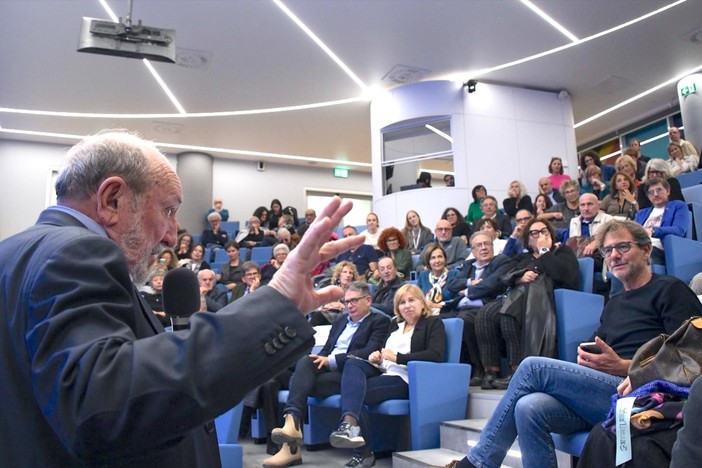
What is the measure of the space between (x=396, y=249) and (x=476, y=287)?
203 centimetres

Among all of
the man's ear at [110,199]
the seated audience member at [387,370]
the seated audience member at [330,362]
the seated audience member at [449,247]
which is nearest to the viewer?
the man's ear at [110,199]

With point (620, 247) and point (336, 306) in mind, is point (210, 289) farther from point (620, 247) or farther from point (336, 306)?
point (620, 247)

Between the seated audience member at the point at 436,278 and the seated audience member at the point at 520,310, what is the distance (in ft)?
2.22

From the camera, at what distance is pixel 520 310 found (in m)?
3.39

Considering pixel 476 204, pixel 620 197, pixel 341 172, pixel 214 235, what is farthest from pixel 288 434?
pixel 341 172

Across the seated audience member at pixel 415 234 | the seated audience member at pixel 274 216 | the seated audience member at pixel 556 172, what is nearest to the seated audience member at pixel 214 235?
the seated audience member at pixel 274 216

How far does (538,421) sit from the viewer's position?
206 centimetres

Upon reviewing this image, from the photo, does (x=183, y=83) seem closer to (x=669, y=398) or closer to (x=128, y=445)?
(x=669, y=398)

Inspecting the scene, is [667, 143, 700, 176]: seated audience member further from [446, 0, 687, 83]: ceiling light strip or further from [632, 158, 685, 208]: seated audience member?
[446, 0, 687, 83]: ceiling light strip

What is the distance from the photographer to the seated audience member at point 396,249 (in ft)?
18.5

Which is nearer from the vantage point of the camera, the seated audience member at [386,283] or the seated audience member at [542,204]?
the seated audience member at [386,283]

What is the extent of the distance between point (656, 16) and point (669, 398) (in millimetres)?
6104

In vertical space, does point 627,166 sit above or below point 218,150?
below

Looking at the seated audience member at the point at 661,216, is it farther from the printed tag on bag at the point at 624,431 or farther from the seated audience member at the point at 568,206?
the printed tag on bag at the point at 624,431
